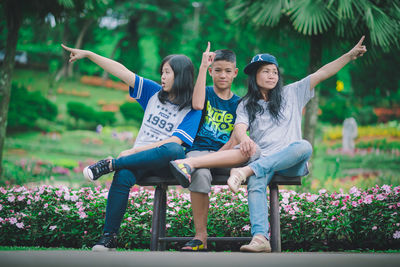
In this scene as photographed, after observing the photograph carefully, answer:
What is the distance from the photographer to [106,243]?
8.84ft

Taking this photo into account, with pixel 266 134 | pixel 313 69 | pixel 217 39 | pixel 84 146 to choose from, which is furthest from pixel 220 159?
pixel 217 39

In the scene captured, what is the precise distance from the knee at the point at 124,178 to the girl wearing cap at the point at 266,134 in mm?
360

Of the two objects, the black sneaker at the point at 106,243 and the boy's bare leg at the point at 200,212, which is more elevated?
the boy's bare leg at the point at 200,212

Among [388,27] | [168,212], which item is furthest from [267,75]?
[388,27]

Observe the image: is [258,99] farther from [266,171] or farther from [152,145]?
[152,145]

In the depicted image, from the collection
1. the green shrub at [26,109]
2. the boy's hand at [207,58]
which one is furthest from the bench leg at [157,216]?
the green shrub at [26,109]

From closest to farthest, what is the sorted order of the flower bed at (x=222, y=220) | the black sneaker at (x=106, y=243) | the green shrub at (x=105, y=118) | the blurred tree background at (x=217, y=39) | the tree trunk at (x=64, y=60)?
the black sneaker at (x=106, y=243), the flower bed at (x=222, y=220), the blurred tree background at (x=217, y=39), the green shrub at (x=105, y=118), the tree trunk at (x=64, y=60)

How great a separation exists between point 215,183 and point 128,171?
602 millimetres

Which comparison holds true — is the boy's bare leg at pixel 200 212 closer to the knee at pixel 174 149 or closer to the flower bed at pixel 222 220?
the knee at pixel 174 149

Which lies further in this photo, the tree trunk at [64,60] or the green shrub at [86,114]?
the tree trunk at [64,60]

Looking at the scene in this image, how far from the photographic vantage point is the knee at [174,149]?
2930 millimetres

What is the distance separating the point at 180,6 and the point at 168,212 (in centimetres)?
1234

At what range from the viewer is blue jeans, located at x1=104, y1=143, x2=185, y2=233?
2.80m

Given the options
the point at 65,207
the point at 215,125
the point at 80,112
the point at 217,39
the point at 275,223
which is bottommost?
the point at 275,223
